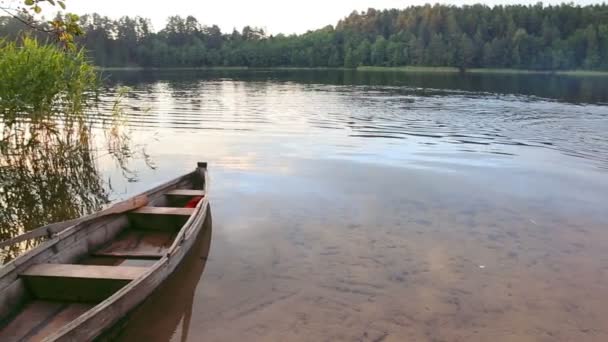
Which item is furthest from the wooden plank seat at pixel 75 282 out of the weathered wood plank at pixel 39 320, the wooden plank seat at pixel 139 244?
the wooden plank seat at pixel 139 244

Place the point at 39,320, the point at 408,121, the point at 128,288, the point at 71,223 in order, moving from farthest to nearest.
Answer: the point at 408,121 < the point at 71,223 < the point at 39,320 < the point at 128,288

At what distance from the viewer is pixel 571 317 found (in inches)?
243

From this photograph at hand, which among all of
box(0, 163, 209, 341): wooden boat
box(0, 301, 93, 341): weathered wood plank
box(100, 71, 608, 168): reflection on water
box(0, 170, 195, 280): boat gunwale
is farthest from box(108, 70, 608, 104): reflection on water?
box(0, 301, 93, 341): weathered wood plank

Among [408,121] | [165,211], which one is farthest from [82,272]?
[408,121]

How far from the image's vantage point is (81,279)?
17.9 ft

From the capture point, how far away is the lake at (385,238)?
6.02m

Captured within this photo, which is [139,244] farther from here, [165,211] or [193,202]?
[193,202]

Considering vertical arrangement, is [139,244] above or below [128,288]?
below

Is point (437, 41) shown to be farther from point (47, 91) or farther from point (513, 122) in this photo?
point (47, 91)

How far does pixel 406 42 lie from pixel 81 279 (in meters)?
141

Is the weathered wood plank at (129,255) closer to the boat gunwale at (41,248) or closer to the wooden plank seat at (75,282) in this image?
the boat gunwale at (41,248)

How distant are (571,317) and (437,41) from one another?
125392mm

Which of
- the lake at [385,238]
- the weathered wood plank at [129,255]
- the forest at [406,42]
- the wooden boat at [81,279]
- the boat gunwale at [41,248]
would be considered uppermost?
the forest at [406,42]

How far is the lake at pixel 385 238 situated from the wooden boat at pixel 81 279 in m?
0.47
